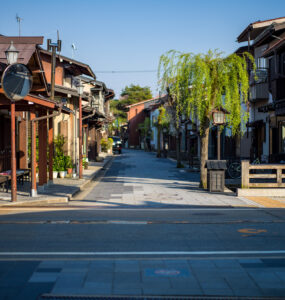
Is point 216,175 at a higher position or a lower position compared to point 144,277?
higher

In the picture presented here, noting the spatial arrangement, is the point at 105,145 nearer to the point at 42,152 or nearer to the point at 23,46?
the point at 42,152

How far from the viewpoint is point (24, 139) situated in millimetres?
20125

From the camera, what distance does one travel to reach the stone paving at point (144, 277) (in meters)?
4.69

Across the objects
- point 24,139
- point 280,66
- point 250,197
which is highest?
point 280,66

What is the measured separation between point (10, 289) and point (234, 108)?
1364 centimetres

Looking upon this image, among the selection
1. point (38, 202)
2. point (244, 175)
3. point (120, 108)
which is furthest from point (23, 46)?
point (120, 108)

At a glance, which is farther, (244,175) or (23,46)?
(244,175)

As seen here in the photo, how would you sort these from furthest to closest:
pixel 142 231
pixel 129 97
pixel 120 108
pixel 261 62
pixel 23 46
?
1. pixel 120 108
2. pixel 129 97
3. pixel 261 62
4. pixel 23 46
5. pixel 142 231

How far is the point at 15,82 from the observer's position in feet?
39.0

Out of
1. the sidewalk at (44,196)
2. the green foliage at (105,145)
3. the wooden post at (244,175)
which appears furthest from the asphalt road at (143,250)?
the green foliage at (105,145)

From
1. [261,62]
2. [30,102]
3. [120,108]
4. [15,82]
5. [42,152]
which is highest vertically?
[120,108]

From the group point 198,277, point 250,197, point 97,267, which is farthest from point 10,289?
point 250,197

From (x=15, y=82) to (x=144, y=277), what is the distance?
8.18 metres

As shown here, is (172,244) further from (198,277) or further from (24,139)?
(24,139)
